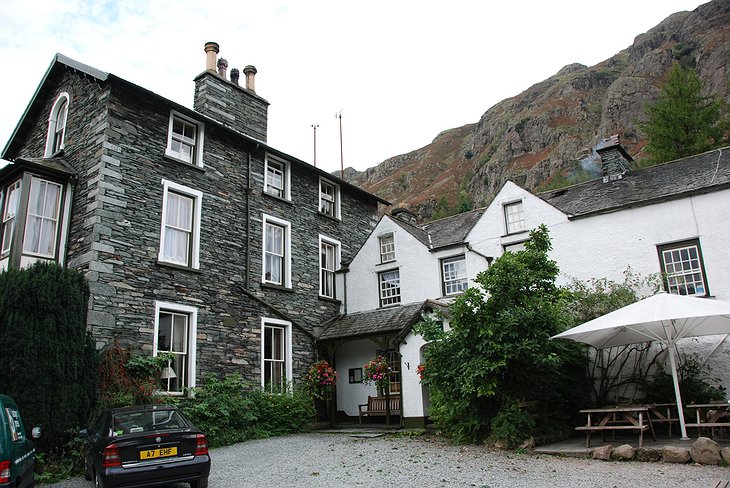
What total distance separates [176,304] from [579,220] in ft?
39.8

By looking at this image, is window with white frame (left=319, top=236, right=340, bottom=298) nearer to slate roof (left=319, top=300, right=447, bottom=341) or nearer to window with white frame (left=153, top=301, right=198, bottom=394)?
slate roof (left=319, top=300, right=447, bottom=341)

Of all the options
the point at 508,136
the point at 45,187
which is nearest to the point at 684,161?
the point at 45,187

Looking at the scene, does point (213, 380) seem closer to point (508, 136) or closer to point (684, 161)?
point (684, 161)

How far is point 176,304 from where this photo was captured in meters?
14.8

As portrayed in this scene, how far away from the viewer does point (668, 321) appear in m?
11.1

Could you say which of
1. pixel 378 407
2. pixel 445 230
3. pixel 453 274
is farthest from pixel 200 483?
pixel 445 230

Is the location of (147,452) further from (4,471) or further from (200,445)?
(4,471)

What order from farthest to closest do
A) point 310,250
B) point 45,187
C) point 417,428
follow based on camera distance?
1. point 310,250
2. point 417,428
3. point 45,187

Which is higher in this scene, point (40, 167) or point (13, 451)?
point (40, 167)

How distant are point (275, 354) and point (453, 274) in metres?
6.55

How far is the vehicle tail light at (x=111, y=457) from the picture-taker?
24.6ft

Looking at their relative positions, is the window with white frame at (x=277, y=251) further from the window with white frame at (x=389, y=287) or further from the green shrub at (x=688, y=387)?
the green shrub at (x=688, y=387)

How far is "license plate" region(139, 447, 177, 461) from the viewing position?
7668mm

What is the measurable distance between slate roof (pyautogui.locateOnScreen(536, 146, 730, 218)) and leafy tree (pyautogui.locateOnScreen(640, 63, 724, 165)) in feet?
38.1
